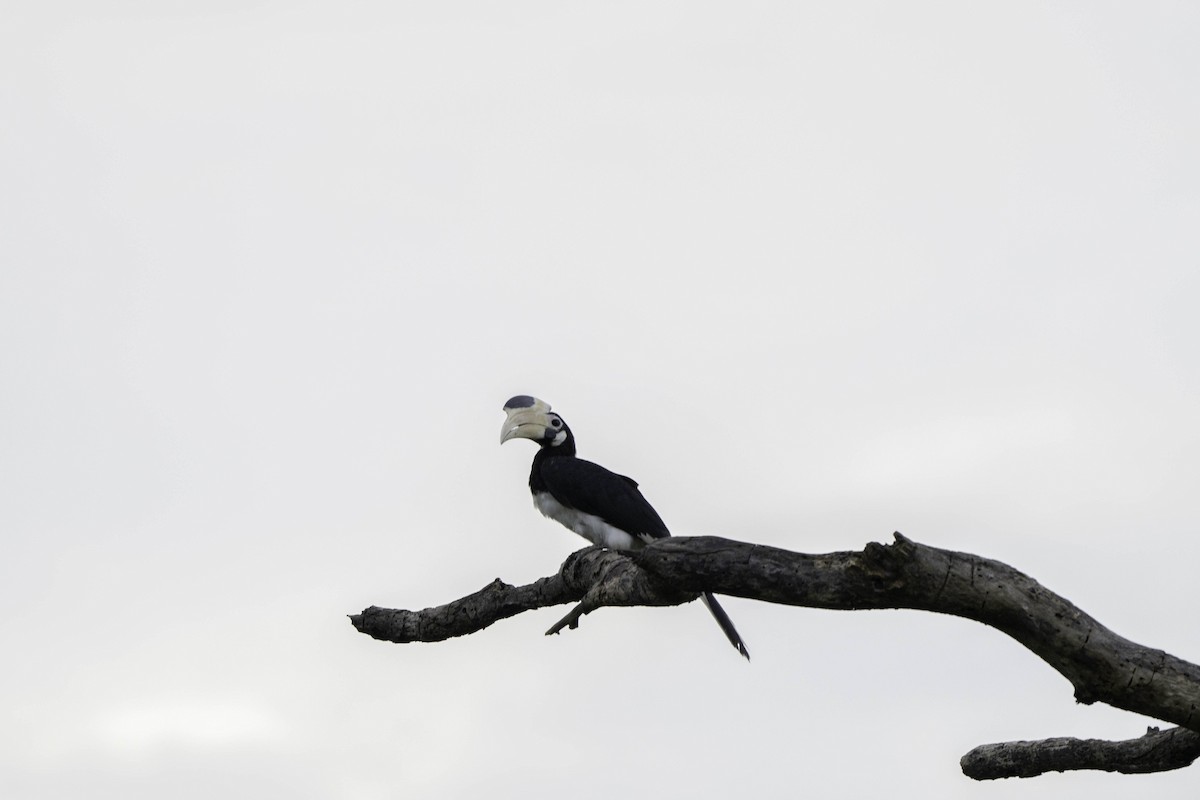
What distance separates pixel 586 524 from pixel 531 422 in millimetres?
1100

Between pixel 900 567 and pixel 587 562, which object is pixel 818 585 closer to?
pixel 900 567

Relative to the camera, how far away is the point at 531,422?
11.4 m

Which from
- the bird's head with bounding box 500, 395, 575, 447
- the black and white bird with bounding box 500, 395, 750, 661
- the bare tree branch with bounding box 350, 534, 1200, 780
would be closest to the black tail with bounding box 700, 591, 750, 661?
the black and white bird with bounding box 500, 395, 750, 661

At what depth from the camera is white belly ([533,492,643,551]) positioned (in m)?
10.7

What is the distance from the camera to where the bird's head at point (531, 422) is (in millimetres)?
11391

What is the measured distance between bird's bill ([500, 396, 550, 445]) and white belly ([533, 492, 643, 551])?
1.79 feet

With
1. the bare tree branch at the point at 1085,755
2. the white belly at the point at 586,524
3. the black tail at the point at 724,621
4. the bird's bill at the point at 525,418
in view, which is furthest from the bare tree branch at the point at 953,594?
the bird's bill at the point at 525,418

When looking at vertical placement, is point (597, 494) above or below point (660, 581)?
above

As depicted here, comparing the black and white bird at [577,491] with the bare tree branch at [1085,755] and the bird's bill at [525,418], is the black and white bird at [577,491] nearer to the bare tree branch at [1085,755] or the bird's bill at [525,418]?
the bird's bill at [525,418]

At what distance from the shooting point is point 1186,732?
5.82 metres

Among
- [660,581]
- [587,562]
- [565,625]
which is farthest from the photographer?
[587,562]

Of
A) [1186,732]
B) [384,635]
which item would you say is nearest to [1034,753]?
Answer: [1186,732]

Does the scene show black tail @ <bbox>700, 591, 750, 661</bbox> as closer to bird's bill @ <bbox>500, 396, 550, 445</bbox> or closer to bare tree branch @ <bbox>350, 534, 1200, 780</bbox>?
bird's bill @ <bbox>500, 396, 550, 445</bbox>

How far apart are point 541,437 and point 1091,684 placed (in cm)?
700
